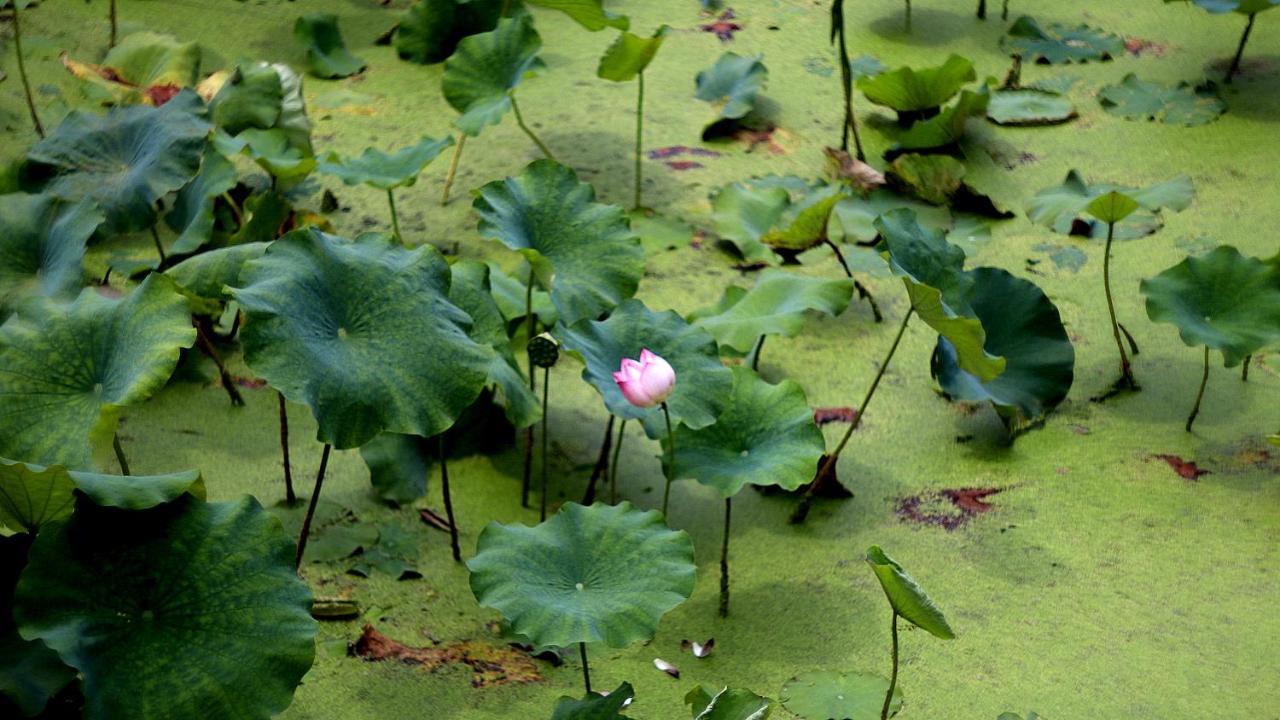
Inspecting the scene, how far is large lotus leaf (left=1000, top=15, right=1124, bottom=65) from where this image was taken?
3.40m

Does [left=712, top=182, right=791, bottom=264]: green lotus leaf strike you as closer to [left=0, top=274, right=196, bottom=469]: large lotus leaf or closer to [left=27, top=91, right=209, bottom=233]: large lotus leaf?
[left=27, top=91, right=209, bottom=233]: large lotus leaf

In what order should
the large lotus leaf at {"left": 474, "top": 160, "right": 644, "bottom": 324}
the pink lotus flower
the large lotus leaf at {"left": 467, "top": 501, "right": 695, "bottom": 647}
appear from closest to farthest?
the large lotus leaf at {"left": 467, "top": 501, "right": 695, "bottom": 647}, the pink lotus flower, the large lotus leaf at {"left": 474, "top": 160, "right": 644, "bottom": 324}

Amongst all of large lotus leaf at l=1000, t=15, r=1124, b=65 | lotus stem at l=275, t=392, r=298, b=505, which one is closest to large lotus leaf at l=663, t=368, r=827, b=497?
lotus stem at l=275, t=392, r=298, b=505

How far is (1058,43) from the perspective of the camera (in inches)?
136

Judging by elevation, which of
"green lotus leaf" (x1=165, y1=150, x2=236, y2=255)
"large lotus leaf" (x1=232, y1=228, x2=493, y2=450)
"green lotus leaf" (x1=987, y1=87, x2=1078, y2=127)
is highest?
"large lotus leaf" (x1=232, y1=228, x2=493, y2=450)

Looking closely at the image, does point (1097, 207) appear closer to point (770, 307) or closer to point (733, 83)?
point (770, 307)

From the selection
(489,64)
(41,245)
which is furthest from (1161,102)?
(41,245)

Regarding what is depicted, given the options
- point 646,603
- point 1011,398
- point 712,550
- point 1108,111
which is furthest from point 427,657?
point 1108,111

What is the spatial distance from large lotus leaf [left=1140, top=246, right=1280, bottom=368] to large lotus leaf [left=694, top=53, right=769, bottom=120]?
1.17 m

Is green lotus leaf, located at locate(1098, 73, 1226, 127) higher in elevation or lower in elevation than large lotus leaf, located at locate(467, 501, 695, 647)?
lower

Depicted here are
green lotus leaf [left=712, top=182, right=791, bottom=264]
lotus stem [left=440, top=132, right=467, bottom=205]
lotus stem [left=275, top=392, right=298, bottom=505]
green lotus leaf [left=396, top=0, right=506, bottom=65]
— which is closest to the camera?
lotus stem [left=275, top=392, right=298, bottom=505]

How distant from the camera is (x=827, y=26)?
3.64 meters

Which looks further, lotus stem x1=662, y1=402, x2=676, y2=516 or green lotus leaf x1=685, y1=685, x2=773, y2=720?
lotus stem x1=662, y1=402, x2=676, y2=516

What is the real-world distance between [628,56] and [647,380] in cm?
128
